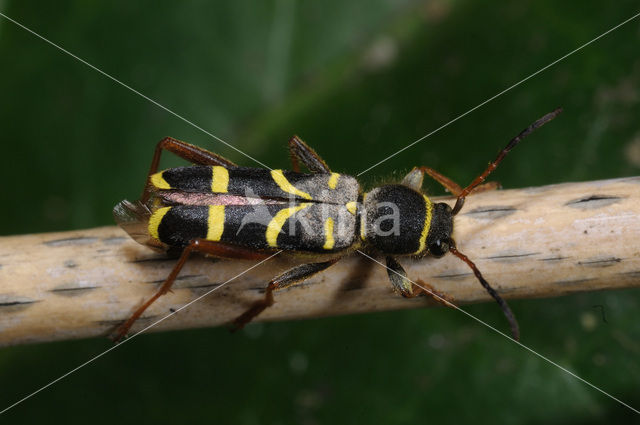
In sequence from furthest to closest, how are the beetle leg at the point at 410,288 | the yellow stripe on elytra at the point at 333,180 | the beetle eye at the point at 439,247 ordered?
1. the yellow stripe on elytra at the point at 333,180
2. the beetle eye at the point at 439,247
3. the beetle leg at the point at 410,288

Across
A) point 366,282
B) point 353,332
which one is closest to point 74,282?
point 366,282

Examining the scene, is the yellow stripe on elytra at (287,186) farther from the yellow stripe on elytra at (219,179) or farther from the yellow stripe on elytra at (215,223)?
the yellow stripe on elytra at (215,223)

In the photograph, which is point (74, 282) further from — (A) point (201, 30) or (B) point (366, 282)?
(A) point (201, 30)

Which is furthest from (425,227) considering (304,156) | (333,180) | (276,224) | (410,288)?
(304,156)

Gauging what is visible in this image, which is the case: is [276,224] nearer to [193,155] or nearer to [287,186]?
[287,186]

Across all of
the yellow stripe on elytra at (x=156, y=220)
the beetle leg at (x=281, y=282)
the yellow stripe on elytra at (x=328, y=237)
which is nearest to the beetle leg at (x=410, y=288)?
the beetle leg at (x=281, y=282)
